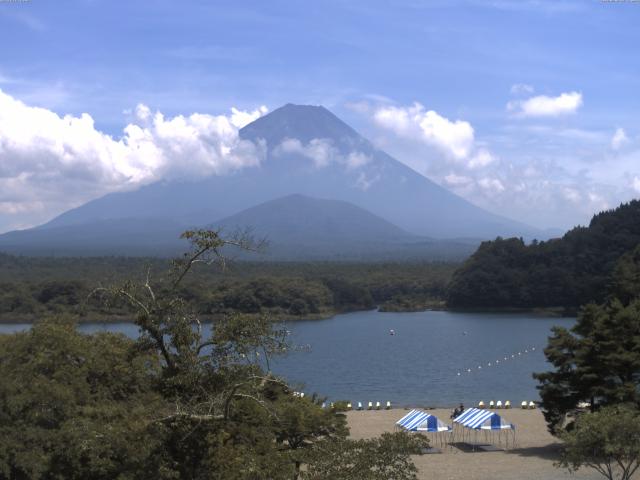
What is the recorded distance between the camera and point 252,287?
54750 mm

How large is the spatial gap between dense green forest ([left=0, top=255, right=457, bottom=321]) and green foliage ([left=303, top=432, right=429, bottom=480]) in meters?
30.8

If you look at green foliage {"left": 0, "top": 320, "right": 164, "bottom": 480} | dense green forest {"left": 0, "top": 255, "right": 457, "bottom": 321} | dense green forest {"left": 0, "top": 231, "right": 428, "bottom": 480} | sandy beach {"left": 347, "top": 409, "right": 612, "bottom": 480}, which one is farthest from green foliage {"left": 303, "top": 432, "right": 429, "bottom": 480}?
dense green forest {"left": 0, "top": 255, "right": 457, "bottom": 321}

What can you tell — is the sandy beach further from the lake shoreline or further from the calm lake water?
the lake shoreline

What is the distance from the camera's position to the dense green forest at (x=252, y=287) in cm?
5234

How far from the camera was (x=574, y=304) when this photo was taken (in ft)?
185

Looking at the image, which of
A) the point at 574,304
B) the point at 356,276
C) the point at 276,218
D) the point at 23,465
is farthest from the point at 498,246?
the point at 276,218

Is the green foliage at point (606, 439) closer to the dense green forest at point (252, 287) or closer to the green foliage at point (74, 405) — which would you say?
the green foliage at point (74, 405)

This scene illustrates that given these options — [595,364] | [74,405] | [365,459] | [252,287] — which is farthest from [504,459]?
[252,287]

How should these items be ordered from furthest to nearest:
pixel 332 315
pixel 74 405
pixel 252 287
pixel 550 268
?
pixel 550 268 → pixel 332 315 → pixel 252 287 → pixel 74 405

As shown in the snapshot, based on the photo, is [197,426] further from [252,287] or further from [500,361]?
[252,287]

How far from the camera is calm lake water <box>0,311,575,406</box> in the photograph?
27.7 m

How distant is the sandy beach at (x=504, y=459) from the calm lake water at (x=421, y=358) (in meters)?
2.74

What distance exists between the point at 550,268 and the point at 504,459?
4417 centimetres

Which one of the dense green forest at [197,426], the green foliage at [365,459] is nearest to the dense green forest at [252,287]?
the dense green forest at [197,426]
